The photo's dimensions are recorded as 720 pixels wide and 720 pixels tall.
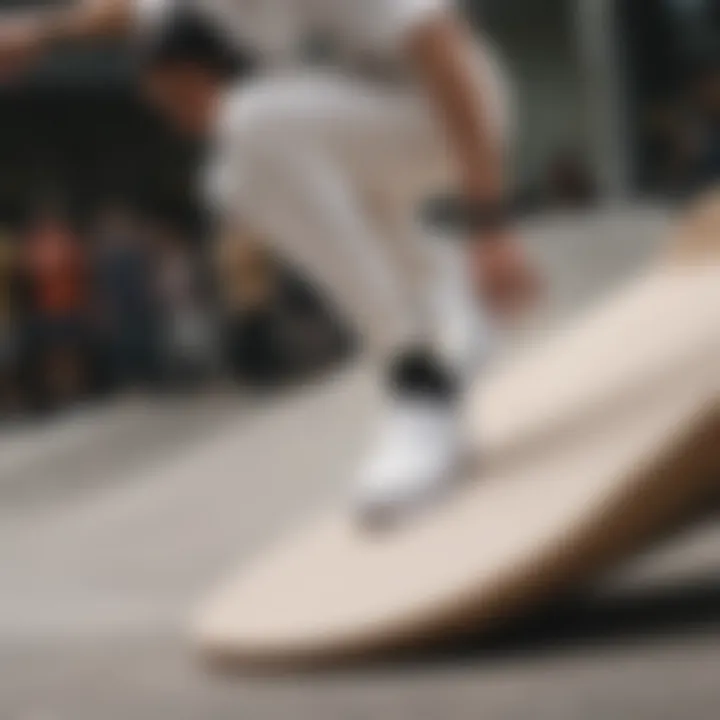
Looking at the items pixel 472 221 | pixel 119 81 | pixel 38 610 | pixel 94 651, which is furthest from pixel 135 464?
pixel 119 81

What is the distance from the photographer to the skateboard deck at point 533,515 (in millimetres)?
1307

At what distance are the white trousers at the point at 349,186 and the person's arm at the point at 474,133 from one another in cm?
2

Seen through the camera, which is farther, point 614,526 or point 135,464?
point 135,464

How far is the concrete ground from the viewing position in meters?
1.21

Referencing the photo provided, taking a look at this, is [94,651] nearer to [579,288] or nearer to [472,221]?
[472,221]

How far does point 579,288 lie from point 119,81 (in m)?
3.68

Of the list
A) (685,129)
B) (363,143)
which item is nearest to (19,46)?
(363,143)

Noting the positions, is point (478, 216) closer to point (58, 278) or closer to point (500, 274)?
point (500, 274)

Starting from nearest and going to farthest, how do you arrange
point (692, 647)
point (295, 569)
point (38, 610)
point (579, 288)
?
1. point (692, 647)
2. point (295, 569)
3. point (38, 610)
4. point (579, 288)

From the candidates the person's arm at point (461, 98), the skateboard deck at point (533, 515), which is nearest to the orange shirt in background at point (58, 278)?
the skateboard deck at point (533, 515)

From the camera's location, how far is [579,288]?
149 inches

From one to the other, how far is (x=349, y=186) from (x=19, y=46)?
0.27 meters

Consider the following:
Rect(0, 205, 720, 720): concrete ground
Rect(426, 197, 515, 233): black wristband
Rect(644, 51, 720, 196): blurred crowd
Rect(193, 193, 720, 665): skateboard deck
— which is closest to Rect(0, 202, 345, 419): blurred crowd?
Rect(0, 205, 720, 720): concrete ground

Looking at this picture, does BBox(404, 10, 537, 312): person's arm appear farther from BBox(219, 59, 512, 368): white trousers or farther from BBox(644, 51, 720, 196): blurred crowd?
BBox(644, 51, 720, 196): blurred crowd
